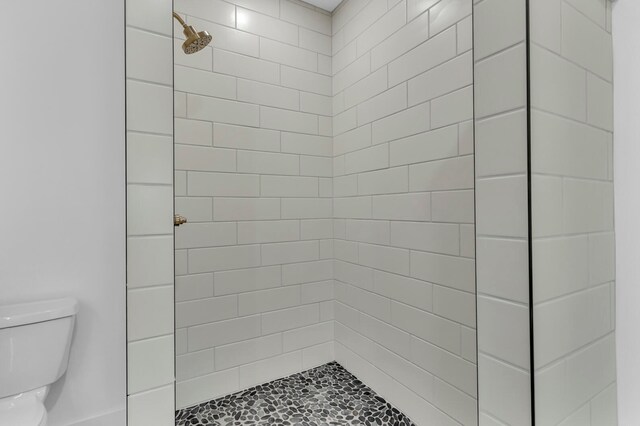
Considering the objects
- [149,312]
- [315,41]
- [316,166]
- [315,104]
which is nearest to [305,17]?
[315,41]

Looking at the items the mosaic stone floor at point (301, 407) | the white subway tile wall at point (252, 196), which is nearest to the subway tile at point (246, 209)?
the white subway tile wall at point (252, 196)

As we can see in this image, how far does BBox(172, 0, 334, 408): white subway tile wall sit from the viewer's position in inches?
56.7

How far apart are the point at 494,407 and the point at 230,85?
5.08 feet

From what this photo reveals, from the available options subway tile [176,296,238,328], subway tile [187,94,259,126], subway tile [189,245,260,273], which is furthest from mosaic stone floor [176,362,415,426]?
subway tile [187,94,259,126]

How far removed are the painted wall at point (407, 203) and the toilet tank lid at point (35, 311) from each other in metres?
1.12

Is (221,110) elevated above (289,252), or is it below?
above

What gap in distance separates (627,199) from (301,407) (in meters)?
1.37

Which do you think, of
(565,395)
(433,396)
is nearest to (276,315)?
(433,396)

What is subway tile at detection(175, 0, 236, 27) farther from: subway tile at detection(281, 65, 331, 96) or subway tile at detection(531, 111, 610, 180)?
subway tile at detection(531, 111, 610, 180)

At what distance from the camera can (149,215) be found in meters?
0.63

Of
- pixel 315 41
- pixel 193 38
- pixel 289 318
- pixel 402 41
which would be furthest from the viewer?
pixel 315 41

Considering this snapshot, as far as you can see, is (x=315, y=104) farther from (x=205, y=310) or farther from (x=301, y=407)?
(x=301, y=407)

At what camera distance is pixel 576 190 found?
0.58 m

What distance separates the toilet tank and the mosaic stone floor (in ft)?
2.99
